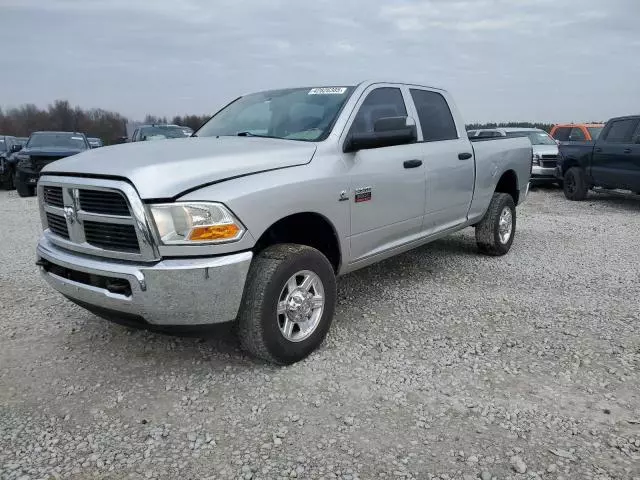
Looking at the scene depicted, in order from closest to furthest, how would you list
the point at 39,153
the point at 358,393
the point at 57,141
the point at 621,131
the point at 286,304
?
1. the point at 358,393
2. the point at 286,304
3. the point at 621,131
4. the point at 39,153
5. the point at 57,141

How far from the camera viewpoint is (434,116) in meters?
5.21

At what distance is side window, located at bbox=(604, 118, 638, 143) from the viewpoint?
10359 millimetres

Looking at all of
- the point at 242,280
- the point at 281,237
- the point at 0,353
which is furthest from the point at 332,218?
the point at 0,353

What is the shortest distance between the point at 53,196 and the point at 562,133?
52.0 feet

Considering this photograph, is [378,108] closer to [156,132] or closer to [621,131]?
[621,131]

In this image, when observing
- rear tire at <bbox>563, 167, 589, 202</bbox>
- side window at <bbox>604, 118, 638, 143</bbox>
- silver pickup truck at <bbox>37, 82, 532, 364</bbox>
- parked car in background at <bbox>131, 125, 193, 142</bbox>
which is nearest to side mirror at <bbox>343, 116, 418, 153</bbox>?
silver pickup truck at <bbox>37, 82, 532, 364</bbox>

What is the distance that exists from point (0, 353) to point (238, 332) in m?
1.81

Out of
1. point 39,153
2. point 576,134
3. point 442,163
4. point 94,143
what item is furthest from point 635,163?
point 94,143

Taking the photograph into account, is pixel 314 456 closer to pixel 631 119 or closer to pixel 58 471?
pixel 58 471

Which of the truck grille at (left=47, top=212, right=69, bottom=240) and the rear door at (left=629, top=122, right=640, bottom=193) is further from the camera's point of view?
the rear door at (left=629, top=122, right=640, bottom=193)

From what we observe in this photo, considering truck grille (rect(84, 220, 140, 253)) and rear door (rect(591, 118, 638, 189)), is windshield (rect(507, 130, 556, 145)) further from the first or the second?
truck grille (rect(84, 220, 140, 253))

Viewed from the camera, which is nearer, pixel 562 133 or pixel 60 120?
pixel 562 133

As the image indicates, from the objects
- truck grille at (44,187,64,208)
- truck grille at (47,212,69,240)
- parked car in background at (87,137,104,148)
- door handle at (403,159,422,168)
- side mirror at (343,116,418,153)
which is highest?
side mirror at (343,116,418,153)

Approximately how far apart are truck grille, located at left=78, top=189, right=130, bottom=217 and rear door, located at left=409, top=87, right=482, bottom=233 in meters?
2.69
